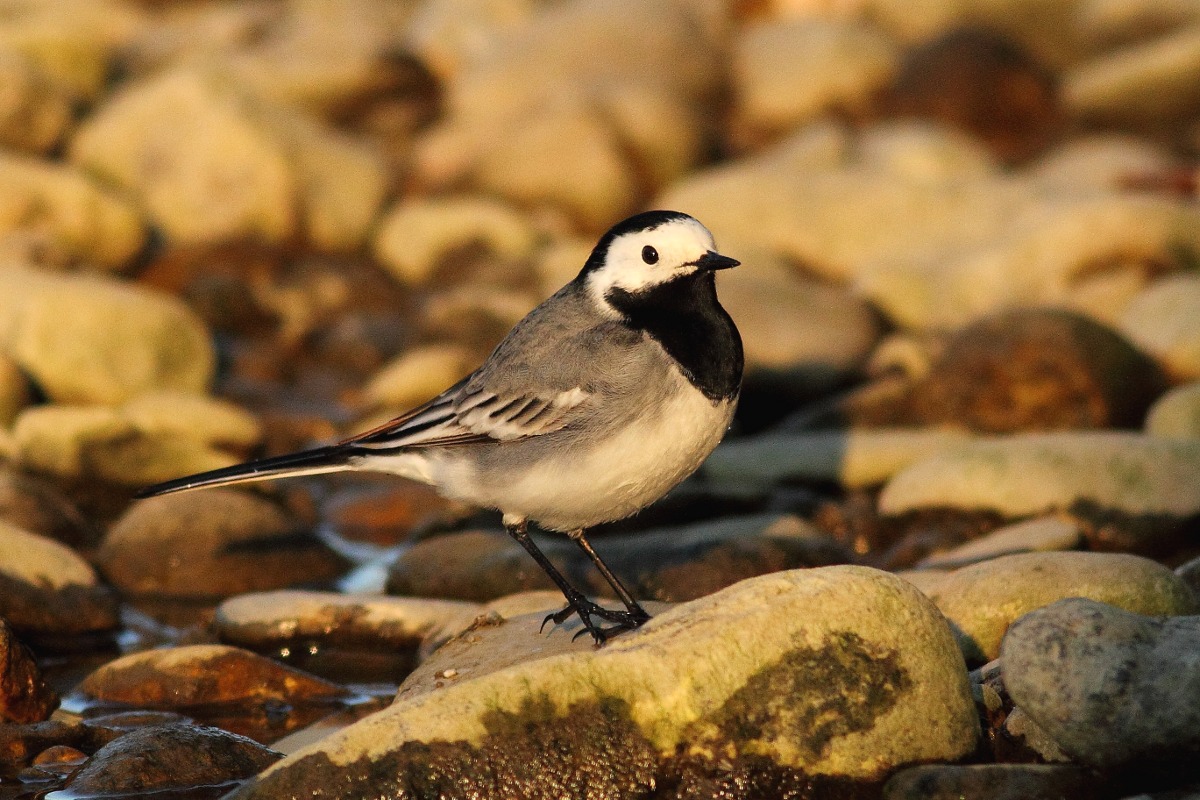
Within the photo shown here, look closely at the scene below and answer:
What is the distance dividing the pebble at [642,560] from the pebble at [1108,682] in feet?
9.94

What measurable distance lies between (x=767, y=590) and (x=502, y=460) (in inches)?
63.4

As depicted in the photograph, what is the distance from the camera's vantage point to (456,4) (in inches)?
896

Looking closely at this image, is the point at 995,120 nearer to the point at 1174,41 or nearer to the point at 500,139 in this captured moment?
the point at 1174,41

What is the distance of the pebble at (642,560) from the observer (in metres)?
8.58

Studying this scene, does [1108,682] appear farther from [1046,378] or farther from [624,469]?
[1046,378]

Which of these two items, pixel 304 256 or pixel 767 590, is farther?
pixel 304 256

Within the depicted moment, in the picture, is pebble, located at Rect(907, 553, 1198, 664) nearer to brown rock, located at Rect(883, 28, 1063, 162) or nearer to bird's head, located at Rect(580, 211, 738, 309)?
bird's head, located at Rect(580, 211, 738, 309)

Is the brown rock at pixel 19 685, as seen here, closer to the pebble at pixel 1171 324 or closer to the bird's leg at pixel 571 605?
the bird's leg at pixel 571 605

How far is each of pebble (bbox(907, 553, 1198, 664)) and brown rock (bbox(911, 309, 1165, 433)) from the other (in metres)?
4.24

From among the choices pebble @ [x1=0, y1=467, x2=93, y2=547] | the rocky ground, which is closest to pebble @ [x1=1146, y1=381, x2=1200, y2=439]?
the rocky ground

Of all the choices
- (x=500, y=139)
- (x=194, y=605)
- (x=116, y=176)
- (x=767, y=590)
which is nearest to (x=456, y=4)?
(x=500, y=139)

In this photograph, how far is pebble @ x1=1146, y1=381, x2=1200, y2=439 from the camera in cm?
1035

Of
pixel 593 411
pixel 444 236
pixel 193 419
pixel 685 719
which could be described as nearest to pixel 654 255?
pixel 593 411

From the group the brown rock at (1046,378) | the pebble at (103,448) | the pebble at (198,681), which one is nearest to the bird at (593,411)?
the pebble at (198,681)
